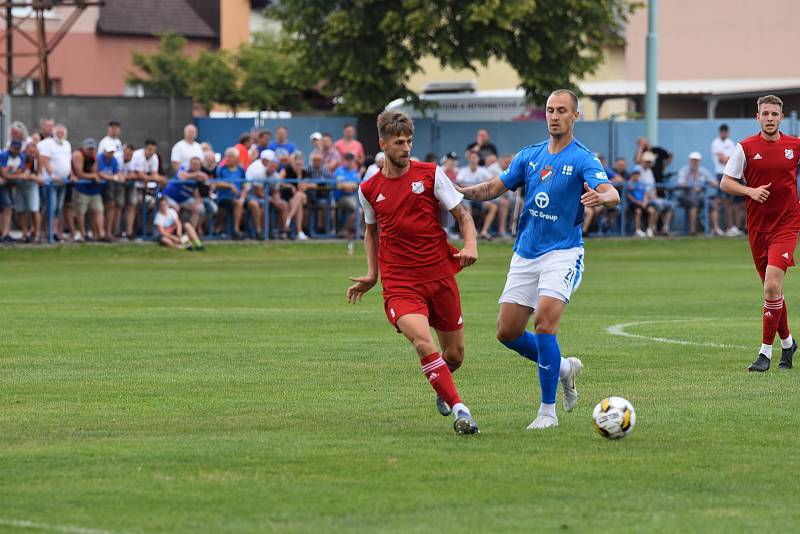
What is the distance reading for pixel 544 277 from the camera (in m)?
10.1

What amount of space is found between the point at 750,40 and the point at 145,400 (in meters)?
48.3

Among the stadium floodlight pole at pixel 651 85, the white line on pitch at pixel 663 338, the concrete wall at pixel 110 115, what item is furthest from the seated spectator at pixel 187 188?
the white line on pitch at pixel 663 338

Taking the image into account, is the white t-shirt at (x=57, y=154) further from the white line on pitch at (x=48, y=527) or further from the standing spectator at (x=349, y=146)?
the white line on pitch at (x=48, y=527)

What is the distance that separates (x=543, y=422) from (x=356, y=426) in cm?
116

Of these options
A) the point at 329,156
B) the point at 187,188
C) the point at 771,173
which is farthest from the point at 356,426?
the point at 329,156

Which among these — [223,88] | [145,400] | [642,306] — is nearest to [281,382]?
[145,400]

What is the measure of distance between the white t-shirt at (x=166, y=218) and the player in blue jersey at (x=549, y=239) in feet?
64.7

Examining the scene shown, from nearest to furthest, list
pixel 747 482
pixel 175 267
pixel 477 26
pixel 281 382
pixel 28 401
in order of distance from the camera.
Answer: pixel 747 482 → pixel 28 401 → pixel 281 382 → pixel 175 267 → pixel 477 26

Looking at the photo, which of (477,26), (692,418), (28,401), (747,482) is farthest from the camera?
(477,26)

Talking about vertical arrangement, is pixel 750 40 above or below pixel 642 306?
above

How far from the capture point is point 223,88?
190 feet

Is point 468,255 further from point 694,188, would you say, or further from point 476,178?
point 694,188

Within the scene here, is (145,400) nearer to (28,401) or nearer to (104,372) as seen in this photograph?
(28,401)

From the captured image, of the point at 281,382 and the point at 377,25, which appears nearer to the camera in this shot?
the point at 281,382
